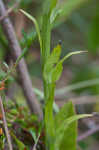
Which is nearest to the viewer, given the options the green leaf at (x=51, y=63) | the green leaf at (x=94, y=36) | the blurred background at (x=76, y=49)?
the green leaf at (x=51, y=63)

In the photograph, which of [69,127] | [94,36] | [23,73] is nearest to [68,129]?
[69,127]

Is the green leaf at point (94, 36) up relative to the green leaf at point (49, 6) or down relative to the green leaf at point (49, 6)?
down

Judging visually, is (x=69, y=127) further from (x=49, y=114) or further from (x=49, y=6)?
(x=49, y=6)

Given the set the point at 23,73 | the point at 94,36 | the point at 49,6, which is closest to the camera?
the point at 49,6

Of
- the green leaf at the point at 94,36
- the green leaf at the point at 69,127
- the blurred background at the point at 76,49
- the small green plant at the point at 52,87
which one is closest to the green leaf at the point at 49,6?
the small green plant at the point at 52,87

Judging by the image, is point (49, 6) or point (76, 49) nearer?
point (49, 6)

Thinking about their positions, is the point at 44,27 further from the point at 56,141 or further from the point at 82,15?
the point at 82,15

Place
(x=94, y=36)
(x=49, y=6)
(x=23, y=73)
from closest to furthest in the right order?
(x=49, y=6)
(x=23, y=73)
(x=94, y=36)

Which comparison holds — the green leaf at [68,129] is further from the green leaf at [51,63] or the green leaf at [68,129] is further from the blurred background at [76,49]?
the blurred background at [76,49]

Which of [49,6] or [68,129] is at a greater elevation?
[49,6]

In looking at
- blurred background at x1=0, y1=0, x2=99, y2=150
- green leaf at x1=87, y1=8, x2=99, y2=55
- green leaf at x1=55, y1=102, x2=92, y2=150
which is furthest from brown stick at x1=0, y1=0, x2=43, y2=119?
green leaf at x1=87, y1=8, x2=99, y2=55

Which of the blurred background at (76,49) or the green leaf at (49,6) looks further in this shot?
the blurred background at (76,49)
